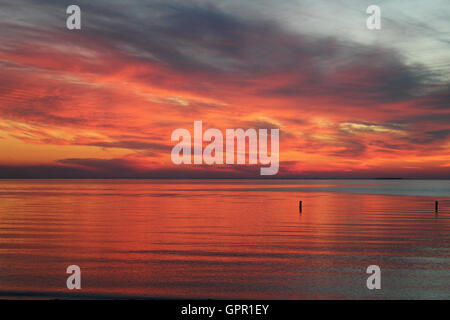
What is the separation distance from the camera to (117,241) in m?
34.3

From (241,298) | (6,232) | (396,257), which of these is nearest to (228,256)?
(241,298)

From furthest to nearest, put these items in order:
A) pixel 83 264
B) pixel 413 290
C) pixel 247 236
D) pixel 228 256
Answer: pixel 247 236 < pixel 228 256 < pixel 83 264 < pixel 413 290

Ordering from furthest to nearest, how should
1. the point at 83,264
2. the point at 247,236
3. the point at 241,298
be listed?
the point at 247,236 → the point at 83,264 → the point at 241,298
